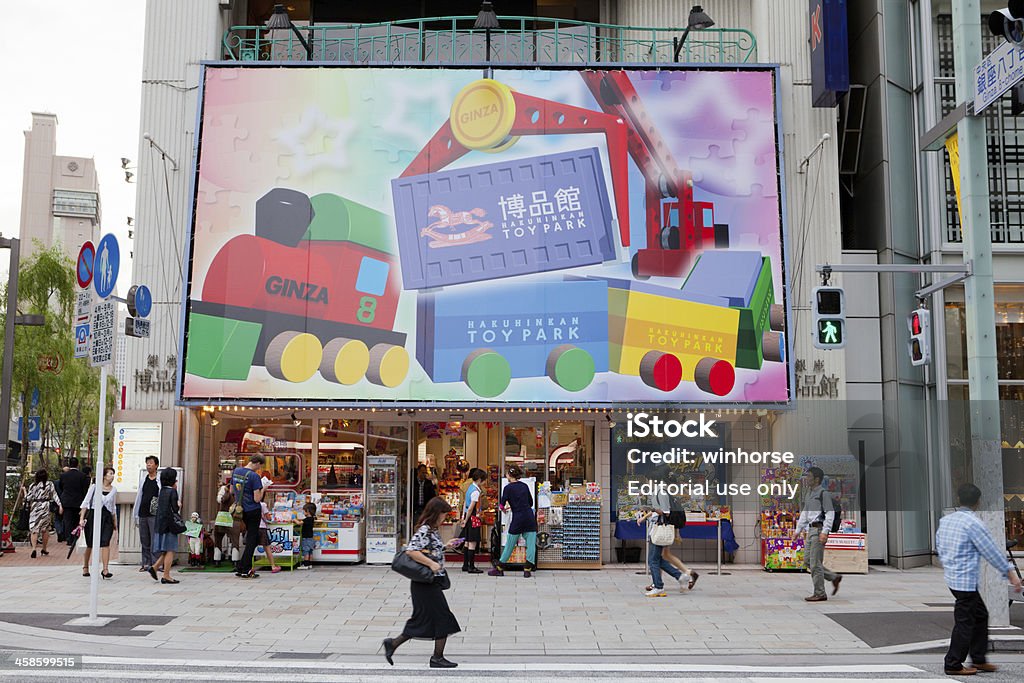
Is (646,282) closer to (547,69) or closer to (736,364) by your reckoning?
(736,364)

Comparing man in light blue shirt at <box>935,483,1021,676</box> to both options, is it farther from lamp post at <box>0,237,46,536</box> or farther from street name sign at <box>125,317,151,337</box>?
lamp post at <box>0,237,46,536</box>

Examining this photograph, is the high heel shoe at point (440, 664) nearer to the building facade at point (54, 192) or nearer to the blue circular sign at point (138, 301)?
the blue circular sign at point (138, 301)

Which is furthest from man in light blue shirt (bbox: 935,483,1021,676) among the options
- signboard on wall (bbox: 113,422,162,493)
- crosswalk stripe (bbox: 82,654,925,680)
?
signboard on wall (bbox: 113,422,162,493)

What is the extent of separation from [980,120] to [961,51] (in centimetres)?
83

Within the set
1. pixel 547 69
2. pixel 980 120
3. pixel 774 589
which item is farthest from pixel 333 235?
pixel 980 120

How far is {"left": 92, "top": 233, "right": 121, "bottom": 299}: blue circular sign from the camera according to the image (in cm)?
1142

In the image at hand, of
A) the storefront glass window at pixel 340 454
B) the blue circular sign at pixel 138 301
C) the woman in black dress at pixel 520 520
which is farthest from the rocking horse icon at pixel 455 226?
the blue circular sign at pixel 138 301

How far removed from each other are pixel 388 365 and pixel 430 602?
27.7 feet

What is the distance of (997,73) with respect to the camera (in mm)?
10477

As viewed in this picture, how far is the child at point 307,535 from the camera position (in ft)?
57.0

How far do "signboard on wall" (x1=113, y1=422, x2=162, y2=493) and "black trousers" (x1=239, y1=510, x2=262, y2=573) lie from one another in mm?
2631

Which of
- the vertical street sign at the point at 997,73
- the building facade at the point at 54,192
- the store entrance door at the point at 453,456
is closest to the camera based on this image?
→ the vertical street sign at the point at 997,73

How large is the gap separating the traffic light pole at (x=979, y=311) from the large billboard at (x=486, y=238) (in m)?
6.11

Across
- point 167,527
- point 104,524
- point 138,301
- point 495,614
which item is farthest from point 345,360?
point 495,614
